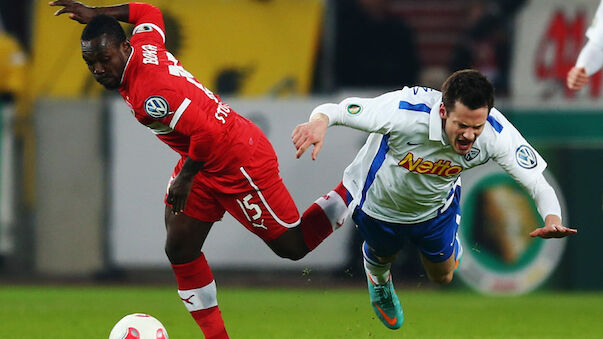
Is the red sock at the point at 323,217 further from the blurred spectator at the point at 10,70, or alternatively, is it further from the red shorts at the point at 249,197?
the blurred spectator at the point at 10,70

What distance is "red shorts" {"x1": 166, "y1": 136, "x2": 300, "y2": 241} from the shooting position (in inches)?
244

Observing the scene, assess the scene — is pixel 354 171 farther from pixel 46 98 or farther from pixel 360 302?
pixel 46 98

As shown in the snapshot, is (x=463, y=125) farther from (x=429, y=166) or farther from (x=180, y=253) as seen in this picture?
(x=180, y=253)

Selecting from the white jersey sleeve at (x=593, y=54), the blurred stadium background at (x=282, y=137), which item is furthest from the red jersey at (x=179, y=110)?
the blurred stadium background at (x=282, y=137)

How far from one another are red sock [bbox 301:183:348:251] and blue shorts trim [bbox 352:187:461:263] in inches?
4.6

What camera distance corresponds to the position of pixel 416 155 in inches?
231

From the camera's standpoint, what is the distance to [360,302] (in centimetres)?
951

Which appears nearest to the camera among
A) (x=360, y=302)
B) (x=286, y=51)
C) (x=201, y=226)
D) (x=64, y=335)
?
(x=201, y=226)

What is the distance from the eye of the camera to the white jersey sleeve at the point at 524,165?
18.1ft

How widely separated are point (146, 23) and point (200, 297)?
1.67 m

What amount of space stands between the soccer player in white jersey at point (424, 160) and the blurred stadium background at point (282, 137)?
109 inches

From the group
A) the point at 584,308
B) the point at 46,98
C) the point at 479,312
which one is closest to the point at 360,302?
the point at 479,312

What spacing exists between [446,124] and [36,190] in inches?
259

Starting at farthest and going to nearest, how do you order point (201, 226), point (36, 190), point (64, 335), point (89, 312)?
point (36, 190)
point (89, 312)
point (64, 335)
point (201, 226)
